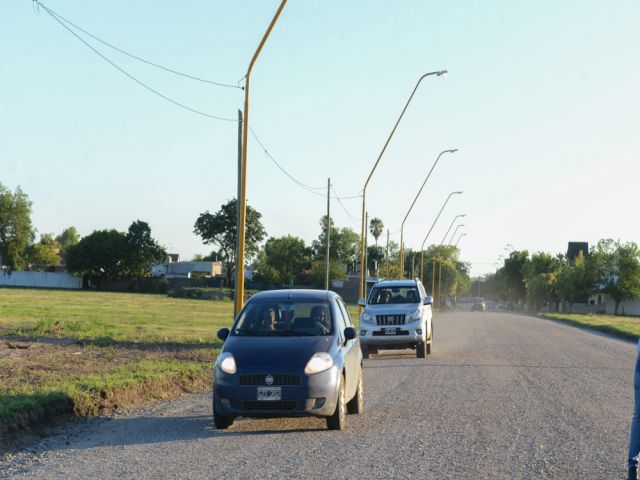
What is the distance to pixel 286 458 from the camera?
8.59 m

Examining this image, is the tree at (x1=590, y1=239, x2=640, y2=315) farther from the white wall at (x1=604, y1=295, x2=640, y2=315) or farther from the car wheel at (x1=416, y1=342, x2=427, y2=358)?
the car wheel at (x1=416, y1=342, x2=427, y2=358)

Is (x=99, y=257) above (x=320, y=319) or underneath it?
above

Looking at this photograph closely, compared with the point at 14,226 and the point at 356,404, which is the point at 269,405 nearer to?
the point at 356,404

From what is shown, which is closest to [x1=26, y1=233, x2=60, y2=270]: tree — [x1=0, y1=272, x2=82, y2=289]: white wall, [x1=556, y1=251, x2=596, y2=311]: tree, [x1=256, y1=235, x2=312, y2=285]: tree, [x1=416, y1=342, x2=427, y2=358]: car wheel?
[x1=0, y1=272, x2=82, y2=289]: white wall

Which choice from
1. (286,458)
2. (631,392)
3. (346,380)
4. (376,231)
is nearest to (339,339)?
(346,380)

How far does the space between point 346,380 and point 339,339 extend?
538 mm

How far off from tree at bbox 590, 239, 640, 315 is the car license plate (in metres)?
103

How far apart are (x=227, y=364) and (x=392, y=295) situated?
14.0 metres

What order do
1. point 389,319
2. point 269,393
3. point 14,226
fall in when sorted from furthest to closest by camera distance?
point 14,226 < point 389,319 < point 269,393

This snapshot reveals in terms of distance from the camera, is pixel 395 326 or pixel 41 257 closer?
pixel 395 326

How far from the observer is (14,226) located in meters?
93.6

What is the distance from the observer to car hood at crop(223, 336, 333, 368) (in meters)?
10.2

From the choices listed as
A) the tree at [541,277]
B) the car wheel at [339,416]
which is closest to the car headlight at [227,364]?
the car wheel at [339,416]

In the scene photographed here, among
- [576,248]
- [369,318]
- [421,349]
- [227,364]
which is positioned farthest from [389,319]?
[576,248]
